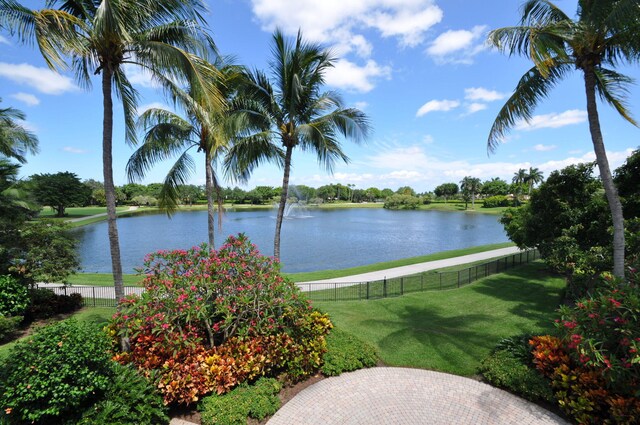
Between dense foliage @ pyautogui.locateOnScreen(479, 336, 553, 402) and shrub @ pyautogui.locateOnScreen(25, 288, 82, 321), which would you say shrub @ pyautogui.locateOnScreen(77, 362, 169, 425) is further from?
shrub @ pyautogui.locateOnScreen(25, 288, 82, 321)

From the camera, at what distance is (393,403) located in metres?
6.24

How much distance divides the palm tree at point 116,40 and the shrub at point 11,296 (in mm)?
5123

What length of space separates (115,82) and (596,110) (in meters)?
12.1

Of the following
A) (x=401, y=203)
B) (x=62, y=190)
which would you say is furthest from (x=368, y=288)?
(x=401, y=203)

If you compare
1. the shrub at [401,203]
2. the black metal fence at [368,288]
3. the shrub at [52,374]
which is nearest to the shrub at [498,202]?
the shrub at [401,203]

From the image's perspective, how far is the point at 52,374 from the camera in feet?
15.1

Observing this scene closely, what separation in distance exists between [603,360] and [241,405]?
20.7 ft

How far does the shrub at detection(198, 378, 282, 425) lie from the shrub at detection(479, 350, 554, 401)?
4.79 metres

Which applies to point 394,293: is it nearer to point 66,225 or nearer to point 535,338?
point 535,338

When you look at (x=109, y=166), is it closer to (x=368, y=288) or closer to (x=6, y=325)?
(x=6, y=325)

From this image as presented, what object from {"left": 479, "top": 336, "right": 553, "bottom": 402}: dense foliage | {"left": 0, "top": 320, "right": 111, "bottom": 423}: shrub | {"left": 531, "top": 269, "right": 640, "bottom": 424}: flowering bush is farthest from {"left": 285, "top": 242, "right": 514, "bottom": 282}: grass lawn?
{"left": 531, "top": 269, "right": 640, "bottom": 424}: flowering bush

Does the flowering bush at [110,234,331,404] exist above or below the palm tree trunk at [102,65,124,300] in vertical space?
below

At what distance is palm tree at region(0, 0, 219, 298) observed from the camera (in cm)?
577

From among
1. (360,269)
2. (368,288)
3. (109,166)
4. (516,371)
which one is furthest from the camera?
(360,269)
